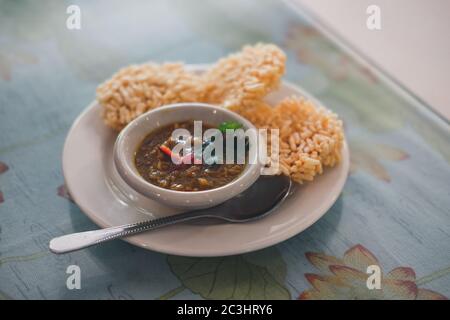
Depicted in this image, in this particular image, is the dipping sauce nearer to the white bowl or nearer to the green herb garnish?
the white bowl

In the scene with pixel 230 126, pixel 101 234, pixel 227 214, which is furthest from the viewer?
pixel 230 126

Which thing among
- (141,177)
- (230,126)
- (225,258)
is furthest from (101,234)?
(230,126)

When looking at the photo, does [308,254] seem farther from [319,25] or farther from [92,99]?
[319,25]

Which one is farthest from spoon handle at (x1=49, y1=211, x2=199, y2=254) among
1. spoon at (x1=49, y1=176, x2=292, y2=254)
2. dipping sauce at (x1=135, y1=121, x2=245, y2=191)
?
dipping sauce at (x1=135, y1=121, x2=245, y2=191)

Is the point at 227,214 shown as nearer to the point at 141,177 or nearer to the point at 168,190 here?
the point at 168,190

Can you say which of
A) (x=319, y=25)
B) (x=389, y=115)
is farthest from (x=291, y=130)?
(x=319, y=25)

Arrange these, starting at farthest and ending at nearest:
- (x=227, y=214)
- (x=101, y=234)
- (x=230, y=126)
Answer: (x=230, y=126)
(x=227, y=214)
(x=101, y=234)

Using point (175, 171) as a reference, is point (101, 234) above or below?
below
